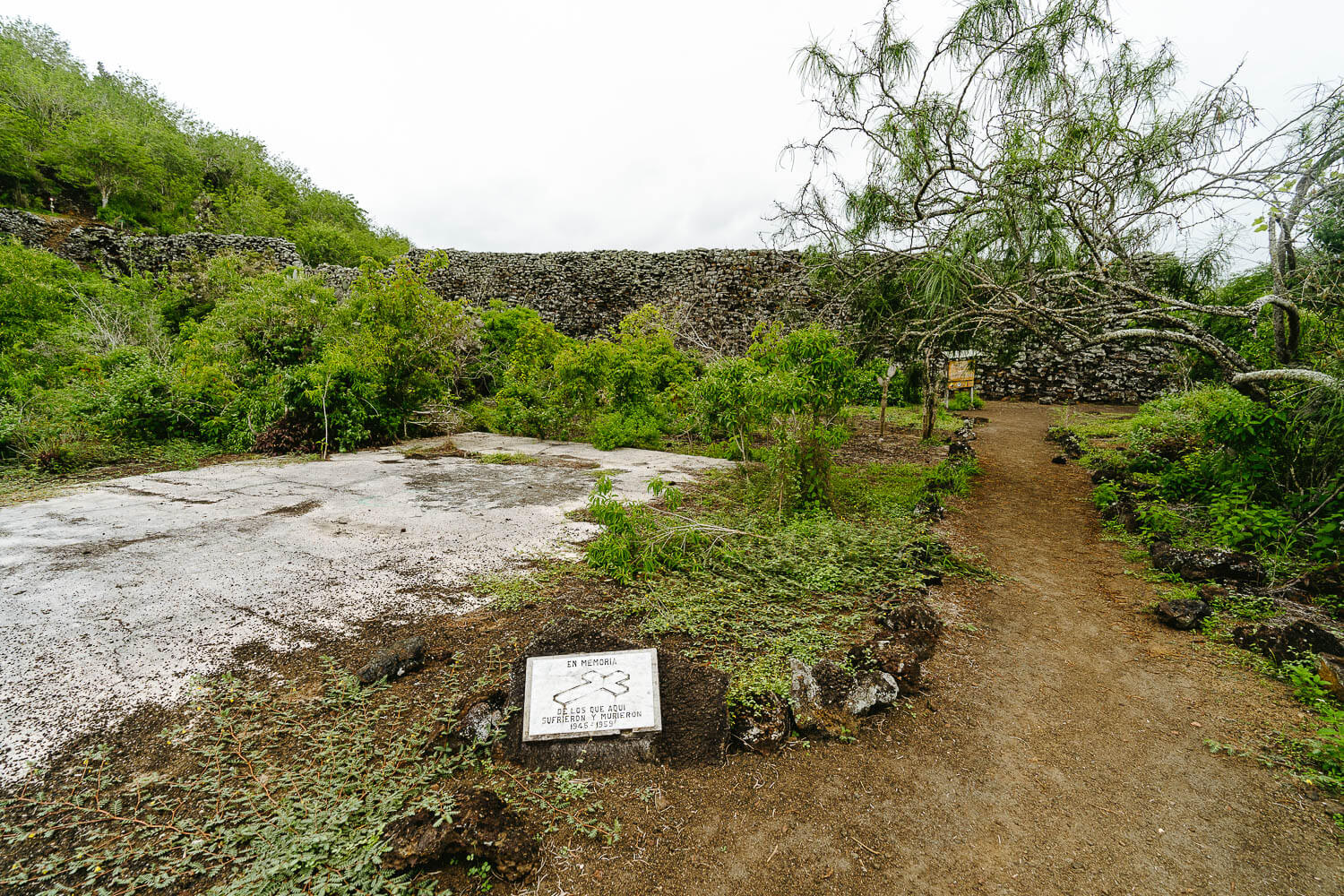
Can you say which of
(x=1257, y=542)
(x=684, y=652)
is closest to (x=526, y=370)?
(x=684, y=652)

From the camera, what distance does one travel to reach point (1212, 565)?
12.2ft

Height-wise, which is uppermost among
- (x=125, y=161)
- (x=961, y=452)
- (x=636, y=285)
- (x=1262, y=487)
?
(x=125, y=161)

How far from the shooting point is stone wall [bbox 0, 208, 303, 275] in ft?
50.1

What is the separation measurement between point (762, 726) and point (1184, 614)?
116 inches

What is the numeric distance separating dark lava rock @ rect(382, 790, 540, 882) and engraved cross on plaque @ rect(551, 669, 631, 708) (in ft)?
1.66

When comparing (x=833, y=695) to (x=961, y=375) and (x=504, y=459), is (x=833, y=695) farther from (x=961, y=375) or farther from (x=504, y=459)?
(x=961, y=375)

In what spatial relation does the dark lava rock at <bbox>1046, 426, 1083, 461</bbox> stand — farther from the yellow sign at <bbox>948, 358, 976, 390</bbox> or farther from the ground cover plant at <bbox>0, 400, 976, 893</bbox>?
the ground cover plant at <bbox>0, 400, 976, 893</bbox>

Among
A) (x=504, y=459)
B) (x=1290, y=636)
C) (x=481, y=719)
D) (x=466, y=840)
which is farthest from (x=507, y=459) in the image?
(x=1290, y=636)

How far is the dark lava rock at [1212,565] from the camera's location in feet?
11.8

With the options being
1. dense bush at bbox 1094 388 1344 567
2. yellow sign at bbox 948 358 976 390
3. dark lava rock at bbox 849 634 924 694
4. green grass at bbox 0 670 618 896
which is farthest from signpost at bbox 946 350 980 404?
green grass at bbox 0 670 618 896

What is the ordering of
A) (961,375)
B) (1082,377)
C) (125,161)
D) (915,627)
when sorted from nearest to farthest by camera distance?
(915,627)
(961,375)
(1082,377)
(125,161)

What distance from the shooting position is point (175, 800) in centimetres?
186

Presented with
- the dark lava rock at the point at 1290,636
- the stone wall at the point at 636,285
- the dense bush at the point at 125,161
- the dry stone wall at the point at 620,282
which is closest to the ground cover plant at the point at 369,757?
the dark lava rock at the point at 1290,636

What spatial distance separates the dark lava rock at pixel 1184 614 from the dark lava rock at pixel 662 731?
297 centimetres
